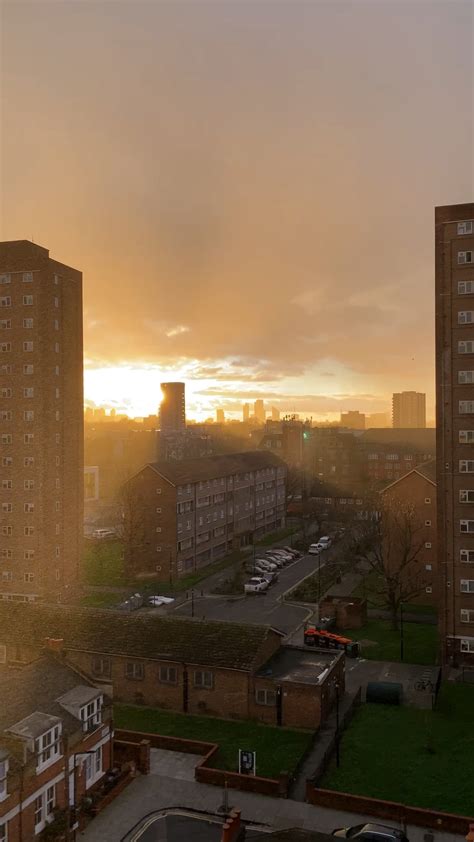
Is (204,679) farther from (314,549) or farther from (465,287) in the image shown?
(314,549)

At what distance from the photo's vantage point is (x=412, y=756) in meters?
27.6

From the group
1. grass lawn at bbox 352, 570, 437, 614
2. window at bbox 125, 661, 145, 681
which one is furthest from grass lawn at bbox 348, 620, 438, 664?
window at bbox 125, 661, 145, 681

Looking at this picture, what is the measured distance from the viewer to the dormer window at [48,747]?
21047 millimetres

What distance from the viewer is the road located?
48.2m

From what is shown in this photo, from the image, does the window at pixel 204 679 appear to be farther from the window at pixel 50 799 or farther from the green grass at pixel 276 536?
the green grass at pixel 276 536

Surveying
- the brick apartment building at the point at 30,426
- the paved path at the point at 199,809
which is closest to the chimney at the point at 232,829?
the paved path at the point at 199,809

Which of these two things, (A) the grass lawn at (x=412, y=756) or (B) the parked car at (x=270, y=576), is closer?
(A) the grass lawn at (x=412, y=756)

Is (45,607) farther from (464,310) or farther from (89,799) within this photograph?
(464,310)

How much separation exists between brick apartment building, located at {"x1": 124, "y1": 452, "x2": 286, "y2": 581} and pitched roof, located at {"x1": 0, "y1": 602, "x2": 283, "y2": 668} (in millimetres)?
24943

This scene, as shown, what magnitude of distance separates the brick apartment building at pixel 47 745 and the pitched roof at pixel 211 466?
38109 millimetres

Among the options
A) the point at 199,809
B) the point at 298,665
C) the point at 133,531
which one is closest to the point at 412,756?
the point at 298,665

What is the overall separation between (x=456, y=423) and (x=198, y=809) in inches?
1025

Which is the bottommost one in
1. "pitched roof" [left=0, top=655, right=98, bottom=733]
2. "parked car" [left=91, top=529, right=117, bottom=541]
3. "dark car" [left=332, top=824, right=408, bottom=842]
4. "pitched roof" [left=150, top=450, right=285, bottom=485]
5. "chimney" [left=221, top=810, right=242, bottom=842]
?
"parked car" [left=91, top=529, right=117, bottom=541]

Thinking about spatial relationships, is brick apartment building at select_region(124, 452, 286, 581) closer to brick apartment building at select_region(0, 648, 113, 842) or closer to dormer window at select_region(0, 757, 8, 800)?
brick apartment building at select_region(0, 648, 113, 842)
